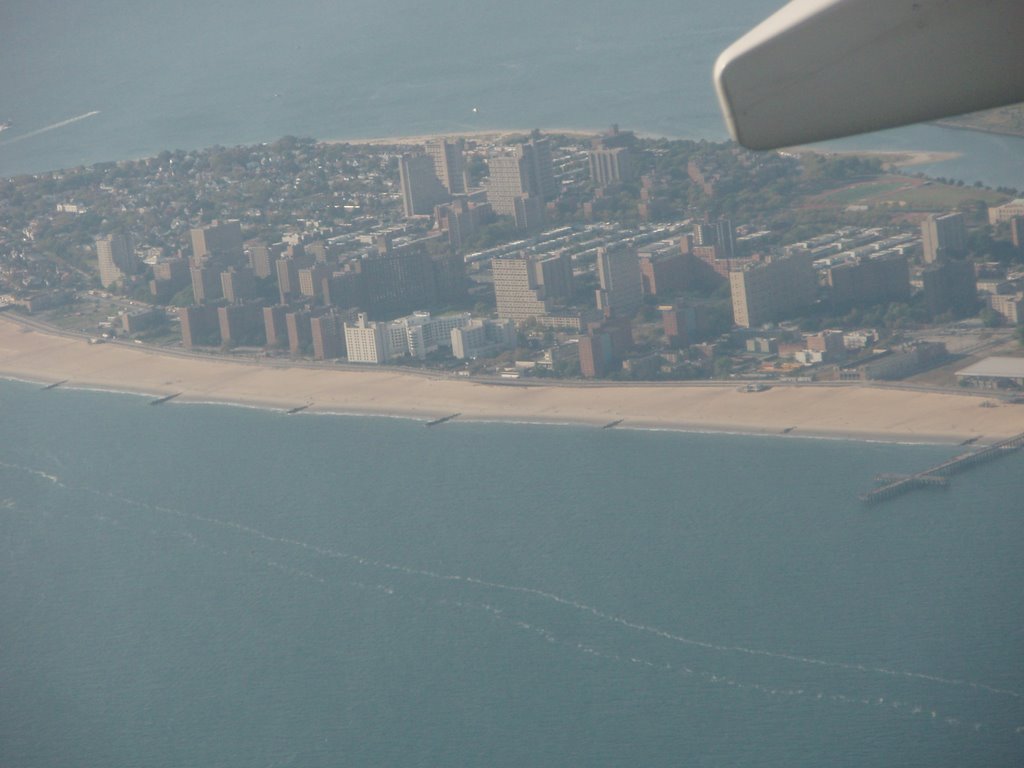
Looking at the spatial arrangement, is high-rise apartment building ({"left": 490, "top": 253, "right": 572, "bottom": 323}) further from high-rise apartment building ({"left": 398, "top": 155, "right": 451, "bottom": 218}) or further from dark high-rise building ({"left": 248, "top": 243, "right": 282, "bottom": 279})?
high-rise apartment building ({"left": 398, "top": 155, "right": 451, "bottom": 218})

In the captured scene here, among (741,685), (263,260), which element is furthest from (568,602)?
(263,260)

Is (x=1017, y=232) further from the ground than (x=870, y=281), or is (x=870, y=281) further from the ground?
(x=1017, y=232)

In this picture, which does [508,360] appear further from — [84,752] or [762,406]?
[84,752]

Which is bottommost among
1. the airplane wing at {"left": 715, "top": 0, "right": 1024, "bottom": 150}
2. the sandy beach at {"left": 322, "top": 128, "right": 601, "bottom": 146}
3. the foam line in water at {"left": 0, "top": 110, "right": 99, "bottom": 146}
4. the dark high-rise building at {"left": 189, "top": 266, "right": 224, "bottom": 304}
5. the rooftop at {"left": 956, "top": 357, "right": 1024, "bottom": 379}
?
the rooftop at {"left": 956, "top": 357, "right": 1024, "bottom": 379}

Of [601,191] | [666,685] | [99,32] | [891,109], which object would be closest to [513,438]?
[666,685]

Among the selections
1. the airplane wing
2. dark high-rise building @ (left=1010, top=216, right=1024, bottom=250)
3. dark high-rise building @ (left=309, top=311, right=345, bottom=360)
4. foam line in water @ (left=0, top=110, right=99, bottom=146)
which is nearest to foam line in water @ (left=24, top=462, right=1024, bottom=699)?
dark high-rise building @ (left=309, top=311, right=345, bottom=360)

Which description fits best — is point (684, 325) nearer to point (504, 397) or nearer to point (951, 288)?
point (504, 397)
